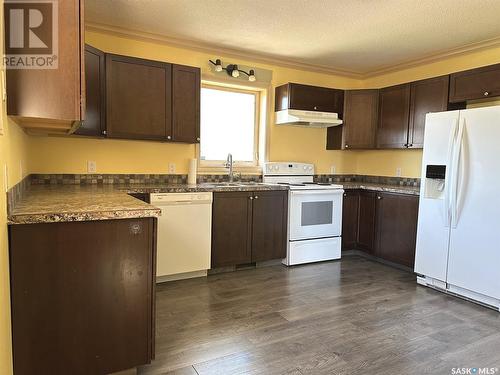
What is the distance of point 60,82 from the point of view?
162 cm

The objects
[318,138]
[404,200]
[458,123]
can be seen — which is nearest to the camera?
[458,123]

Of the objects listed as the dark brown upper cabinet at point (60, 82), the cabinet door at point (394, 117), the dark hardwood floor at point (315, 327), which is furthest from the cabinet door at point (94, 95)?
the cabinet door at point (394, 117)

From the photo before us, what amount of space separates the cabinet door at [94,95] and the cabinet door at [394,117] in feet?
10.8

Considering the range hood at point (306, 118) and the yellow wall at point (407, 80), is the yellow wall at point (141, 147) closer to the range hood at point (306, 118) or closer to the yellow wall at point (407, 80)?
the range hood at point (306, 118)

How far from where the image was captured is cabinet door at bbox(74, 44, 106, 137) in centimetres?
294

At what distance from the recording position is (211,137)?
413 cm

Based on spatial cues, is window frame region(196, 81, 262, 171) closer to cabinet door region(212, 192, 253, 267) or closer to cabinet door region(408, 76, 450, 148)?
cabinet door region(212, 192, 253, 267)

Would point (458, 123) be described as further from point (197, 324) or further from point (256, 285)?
point (197, 324)

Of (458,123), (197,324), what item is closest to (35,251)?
(197,324)

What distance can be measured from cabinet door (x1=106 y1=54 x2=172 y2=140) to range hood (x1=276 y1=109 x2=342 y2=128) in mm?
1480

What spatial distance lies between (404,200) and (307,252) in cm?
125

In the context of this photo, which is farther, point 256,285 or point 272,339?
point 256,285

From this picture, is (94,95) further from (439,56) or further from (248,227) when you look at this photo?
(439,56)

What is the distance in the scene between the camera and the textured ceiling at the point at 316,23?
282 centimetres
